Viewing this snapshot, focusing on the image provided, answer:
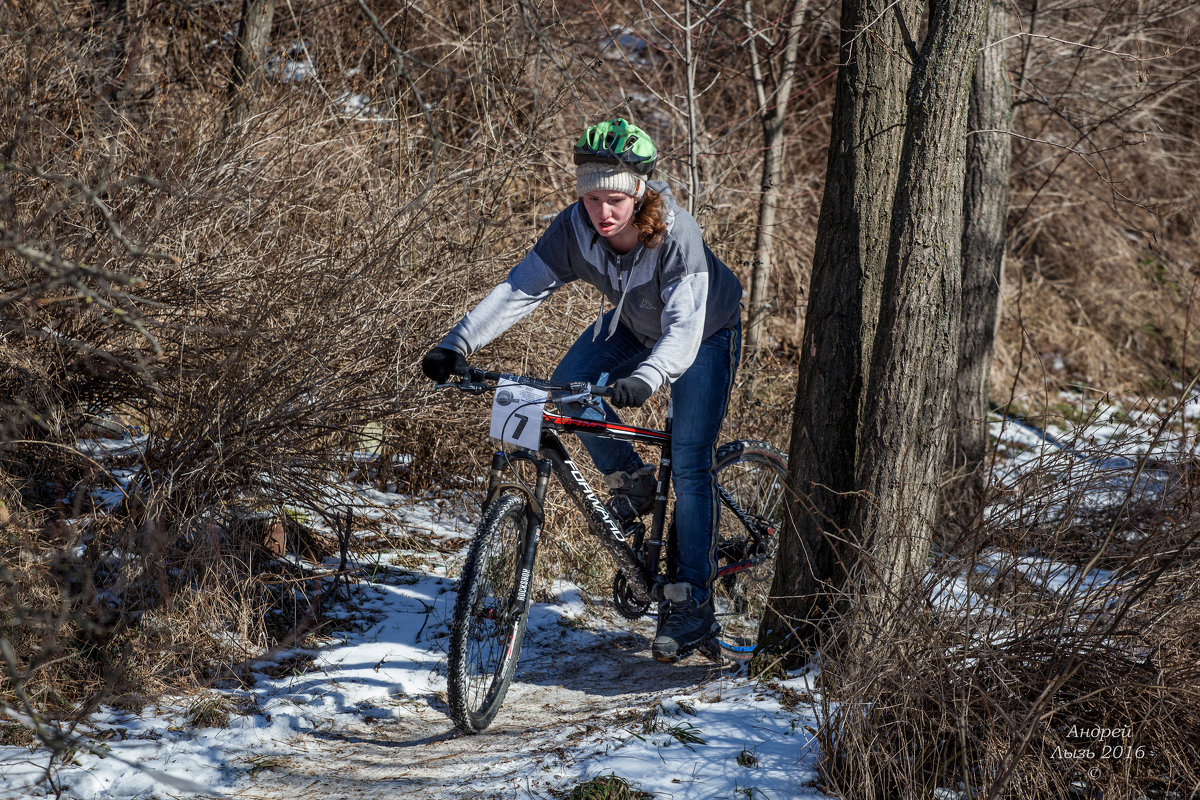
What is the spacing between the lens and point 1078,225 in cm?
1176

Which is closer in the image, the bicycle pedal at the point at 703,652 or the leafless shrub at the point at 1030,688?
the leafless shrub at the point at 1030,688

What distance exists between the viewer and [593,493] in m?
→ 4.19

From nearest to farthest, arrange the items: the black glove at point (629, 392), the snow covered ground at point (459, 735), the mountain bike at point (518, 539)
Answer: the snow covered ground at point (459, 735)
the black glove at point (629, 392)
the mountain bike at point (518, 539)

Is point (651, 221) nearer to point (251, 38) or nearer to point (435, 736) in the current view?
point (435, 736)

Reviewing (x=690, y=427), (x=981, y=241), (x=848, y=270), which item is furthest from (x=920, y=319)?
(x=981, y=241)

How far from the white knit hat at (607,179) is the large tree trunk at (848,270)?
78 cm

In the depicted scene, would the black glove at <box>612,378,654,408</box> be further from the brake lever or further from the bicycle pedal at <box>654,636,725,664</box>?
the bicycle pedal at <box>654,636,725,664</box>

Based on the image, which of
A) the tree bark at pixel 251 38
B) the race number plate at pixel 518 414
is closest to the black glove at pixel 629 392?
the race number plate at pixel 518 414

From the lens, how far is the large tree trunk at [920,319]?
3506 millimetres

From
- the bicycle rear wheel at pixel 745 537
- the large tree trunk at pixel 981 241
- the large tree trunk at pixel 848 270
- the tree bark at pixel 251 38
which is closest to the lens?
the large tree trunk at pixel 848 270

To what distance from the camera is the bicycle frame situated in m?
3.86

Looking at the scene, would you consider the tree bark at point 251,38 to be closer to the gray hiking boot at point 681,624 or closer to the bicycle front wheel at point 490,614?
the bicycle front wheel at point 490,614

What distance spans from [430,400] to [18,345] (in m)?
1.97

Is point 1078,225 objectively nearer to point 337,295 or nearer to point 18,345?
point 337,295
